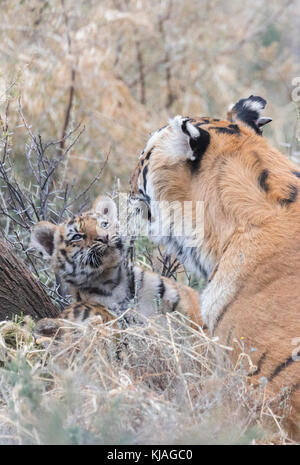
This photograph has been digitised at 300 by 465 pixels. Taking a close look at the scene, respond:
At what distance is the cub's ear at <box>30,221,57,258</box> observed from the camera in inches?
154

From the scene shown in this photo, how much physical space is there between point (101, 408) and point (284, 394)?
85cm

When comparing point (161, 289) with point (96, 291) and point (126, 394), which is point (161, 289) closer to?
point (96, 291)

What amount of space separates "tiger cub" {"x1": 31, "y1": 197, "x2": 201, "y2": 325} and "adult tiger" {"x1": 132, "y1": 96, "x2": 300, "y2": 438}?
0.46m

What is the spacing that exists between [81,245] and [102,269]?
196 mm

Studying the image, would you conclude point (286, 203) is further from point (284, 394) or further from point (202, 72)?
point (202, 72)

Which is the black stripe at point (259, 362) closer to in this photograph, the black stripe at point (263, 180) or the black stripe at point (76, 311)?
the black stripe at point (263, 180)

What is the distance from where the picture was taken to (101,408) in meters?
2.45

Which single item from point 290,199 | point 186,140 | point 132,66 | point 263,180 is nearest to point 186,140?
point 186,140

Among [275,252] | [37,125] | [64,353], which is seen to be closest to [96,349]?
[64,353]

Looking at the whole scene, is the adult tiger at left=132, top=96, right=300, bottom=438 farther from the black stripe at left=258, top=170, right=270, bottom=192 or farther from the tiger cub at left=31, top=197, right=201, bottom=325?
the tiger cub at left=31, top=197, right=201, bottom=325

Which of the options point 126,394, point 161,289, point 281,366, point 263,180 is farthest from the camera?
point 161,289

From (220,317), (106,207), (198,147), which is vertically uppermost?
(198,147)

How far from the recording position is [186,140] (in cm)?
327

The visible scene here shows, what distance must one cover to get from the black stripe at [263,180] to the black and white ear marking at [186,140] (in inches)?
12.6
